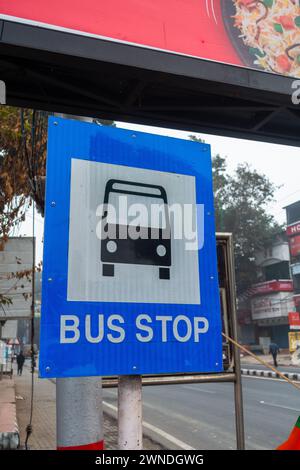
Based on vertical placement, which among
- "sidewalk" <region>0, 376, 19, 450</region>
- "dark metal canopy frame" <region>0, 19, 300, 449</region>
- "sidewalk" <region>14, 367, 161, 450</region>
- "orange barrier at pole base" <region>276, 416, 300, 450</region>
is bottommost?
"sidewalk" <region>14, 367, 161, 450</region>

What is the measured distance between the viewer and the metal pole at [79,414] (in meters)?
1.64

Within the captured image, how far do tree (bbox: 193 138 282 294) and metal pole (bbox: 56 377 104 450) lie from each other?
34.8 m

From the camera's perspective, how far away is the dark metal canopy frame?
1771 millimetres

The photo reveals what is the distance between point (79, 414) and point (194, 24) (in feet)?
6.17

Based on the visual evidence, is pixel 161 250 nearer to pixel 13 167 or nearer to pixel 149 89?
pixel 149 89

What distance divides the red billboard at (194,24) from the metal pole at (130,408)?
1.39 metres

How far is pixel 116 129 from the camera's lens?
1.48 meters

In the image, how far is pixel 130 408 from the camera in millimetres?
1390

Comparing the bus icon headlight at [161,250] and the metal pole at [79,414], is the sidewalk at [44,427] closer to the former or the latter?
the metal pole at [79,414]

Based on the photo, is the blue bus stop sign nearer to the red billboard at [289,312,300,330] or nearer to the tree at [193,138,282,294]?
the red billboard at [289,312,300,330]

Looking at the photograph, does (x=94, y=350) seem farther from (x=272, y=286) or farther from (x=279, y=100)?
(x=272, y=286)

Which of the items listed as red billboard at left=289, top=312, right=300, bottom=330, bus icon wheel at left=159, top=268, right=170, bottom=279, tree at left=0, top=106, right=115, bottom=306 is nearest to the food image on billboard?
bus icon wheel at left=159, top=268, right=170, bottom=279
